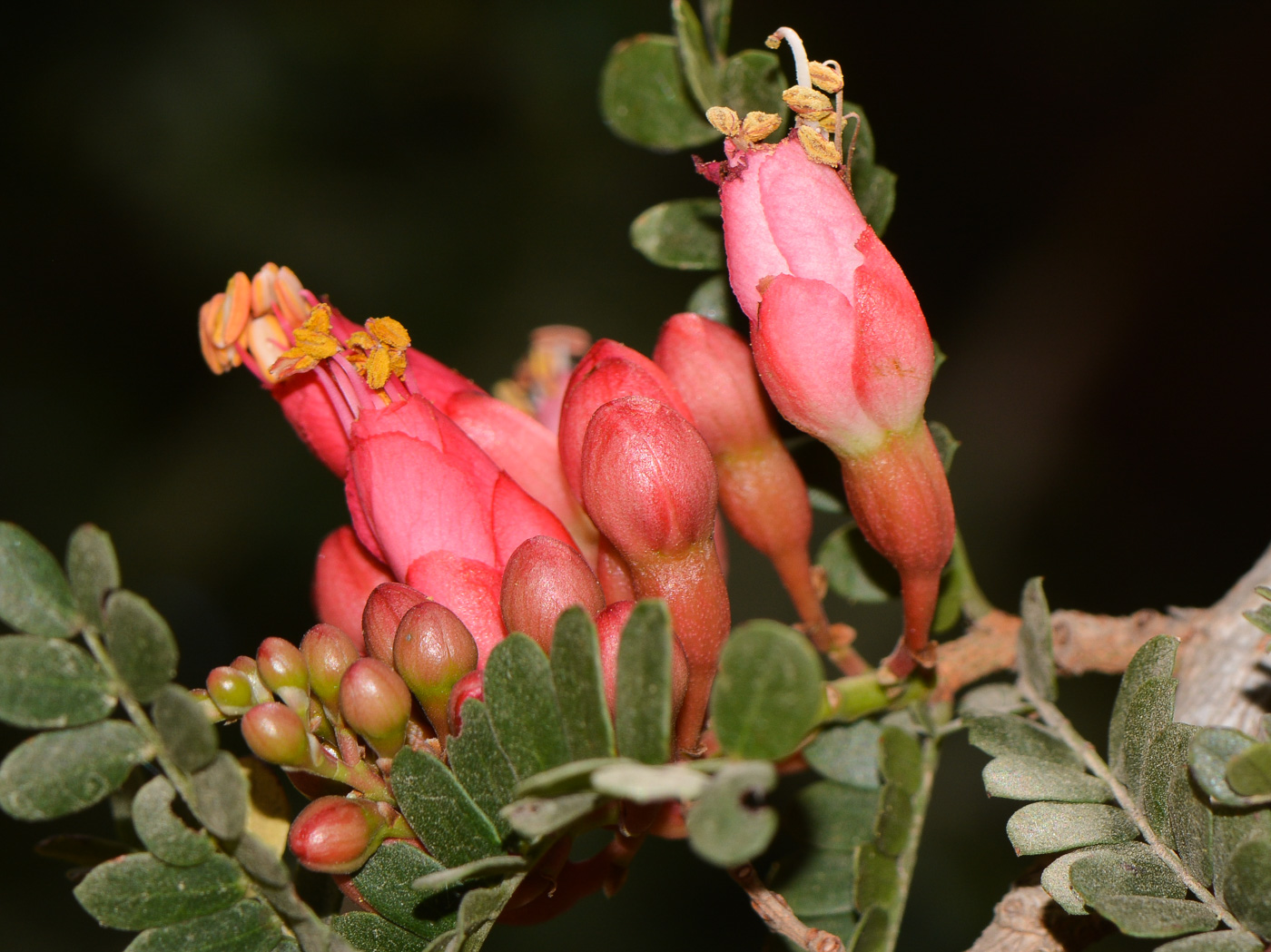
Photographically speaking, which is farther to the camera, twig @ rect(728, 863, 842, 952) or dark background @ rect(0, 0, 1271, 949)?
dark background @ rect(0, 0, 1271, 949)

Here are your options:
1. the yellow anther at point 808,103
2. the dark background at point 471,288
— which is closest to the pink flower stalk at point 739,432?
the yellow anther at point 808,103

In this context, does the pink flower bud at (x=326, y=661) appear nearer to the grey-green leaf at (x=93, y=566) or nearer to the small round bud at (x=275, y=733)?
the small round bud at (x=275, y=733)

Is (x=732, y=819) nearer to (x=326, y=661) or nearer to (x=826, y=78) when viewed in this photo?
(x=326, y=661)

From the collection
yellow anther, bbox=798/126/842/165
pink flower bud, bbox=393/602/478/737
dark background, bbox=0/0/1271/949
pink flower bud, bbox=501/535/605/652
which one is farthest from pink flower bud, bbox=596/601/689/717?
Result: dark background, bbox=0/0/1271/949

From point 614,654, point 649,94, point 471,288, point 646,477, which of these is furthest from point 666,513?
point 471,288

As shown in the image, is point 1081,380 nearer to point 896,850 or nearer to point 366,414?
point 896,850

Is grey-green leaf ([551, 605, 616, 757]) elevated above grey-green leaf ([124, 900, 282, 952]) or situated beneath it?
Answer: elevated above

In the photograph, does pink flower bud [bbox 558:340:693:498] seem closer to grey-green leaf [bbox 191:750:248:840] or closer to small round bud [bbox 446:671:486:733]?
small round bud [bbox 446:671:486:733]
